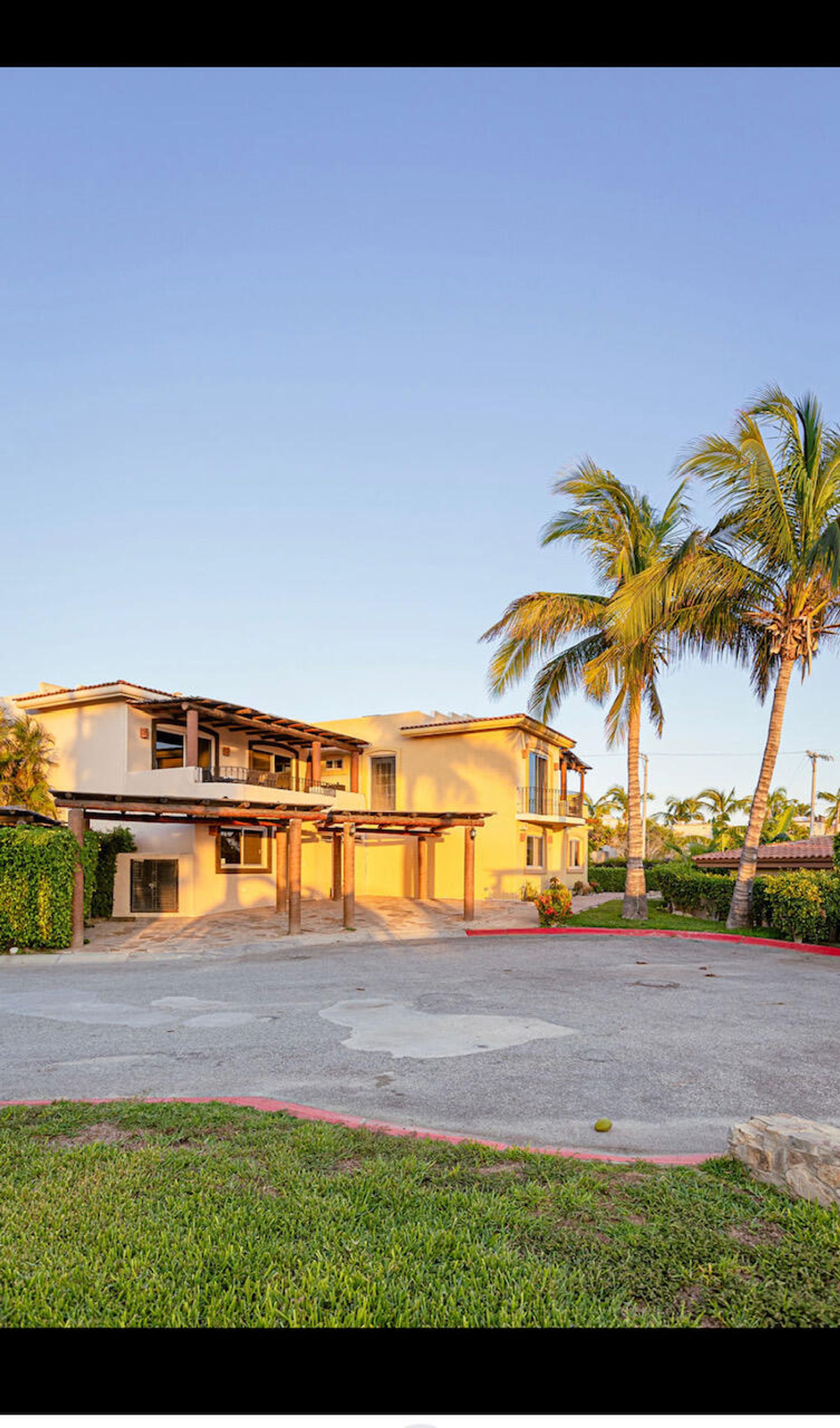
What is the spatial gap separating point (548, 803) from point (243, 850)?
1197 cm

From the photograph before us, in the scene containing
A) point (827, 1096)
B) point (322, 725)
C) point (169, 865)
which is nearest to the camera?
point (827, 1096)

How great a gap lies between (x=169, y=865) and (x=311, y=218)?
19374 millimetres

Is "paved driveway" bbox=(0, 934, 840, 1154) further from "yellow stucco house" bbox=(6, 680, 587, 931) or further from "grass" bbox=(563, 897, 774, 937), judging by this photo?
"yellow stucco house" bbox=(6, 680, 587, 931)

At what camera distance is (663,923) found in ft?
72.9

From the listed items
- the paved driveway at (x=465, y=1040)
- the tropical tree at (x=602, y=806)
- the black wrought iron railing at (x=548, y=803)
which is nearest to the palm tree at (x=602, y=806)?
the tropical tree at (x=602, y=806)

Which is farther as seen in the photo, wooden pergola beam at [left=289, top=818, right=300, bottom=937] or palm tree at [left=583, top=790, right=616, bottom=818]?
palm tree at [left=583, top=790, right=616, bottom=818]

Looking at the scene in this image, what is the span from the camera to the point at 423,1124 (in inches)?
239

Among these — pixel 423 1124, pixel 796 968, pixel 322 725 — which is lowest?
pixel 796 968

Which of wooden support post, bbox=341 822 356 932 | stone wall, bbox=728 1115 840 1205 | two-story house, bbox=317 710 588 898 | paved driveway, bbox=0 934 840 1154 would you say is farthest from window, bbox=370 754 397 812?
stone wall, bbox=728 1115 840 1205

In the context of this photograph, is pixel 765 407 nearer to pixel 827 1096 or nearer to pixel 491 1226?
pixel 827 1096

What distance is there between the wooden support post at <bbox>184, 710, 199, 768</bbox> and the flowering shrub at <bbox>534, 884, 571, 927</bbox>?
10336 mm

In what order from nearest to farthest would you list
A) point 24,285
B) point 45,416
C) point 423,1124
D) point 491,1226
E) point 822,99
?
point 822,99, point 491,1226, point 423,1124, point 24,285, point 45,416

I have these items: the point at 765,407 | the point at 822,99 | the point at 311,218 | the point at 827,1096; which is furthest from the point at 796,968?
the point at 822,99

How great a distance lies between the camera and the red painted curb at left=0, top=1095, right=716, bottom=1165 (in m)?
5.16
